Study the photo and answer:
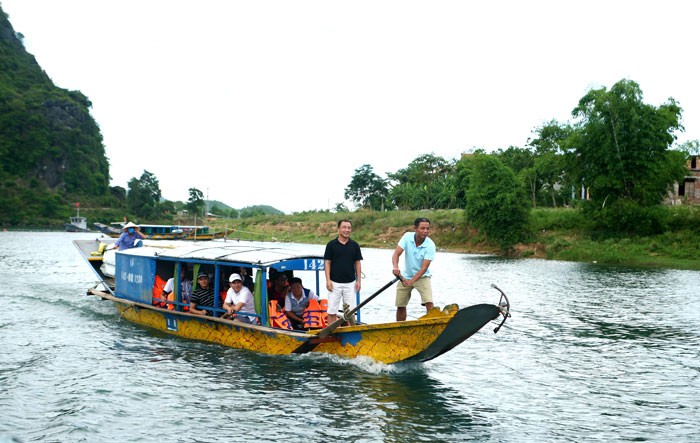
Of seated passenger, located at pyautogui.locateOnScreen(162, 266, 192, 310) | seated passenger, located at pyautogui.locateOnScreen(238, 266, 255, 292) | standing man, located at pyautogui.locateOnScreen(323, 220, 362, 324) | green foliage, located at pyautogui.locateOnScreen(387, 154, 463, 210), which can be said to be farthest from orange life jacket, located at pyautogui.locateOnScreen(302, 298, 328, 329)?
green foliage, located at pyautogui.locateOnScreen(387, 154, 463, 210)

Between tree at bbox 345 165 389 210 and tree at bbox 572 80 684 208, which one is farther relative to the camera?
tree at bbox 345 165 389 210

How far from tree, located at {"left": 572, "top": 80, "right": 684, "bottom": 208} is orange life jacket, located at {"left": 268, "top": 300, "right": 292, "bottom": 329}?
3790 centimetres

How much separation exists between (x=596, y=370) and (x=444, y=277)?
17.9 meters

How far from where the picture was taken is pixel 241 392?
9422 mm

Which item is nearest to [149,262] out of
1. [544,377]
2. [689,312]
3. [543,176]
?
[544,377]

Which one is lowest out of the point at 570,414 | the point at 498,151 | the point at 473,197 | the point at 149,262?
the point at 570,414

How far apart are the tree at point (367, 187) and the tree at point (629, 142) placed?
48390mm

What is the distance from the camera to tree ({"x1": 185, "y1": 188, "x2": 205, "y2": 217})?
10881cm

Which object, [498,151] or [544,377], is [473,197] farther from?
[544,377]

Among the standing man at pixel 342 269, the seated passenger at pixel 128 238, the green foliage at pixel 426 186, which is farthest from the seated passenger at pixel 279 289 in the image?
the green foliage at pixel 426 186

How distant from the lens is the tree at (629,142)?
43.1 metres

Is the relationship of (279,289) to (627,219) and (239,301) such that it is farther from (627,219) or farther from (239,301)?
(627,219)

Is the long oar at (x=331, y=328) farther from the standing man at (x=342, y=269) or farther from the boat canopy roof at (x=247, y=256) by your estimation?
the boat canopy roof at (x=247, y=256)

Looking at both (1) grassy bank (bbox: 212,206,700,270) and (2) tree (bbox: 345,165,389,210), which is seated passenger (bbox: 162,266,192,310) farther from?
(2) tree (bbox: 345,165,389,210)
